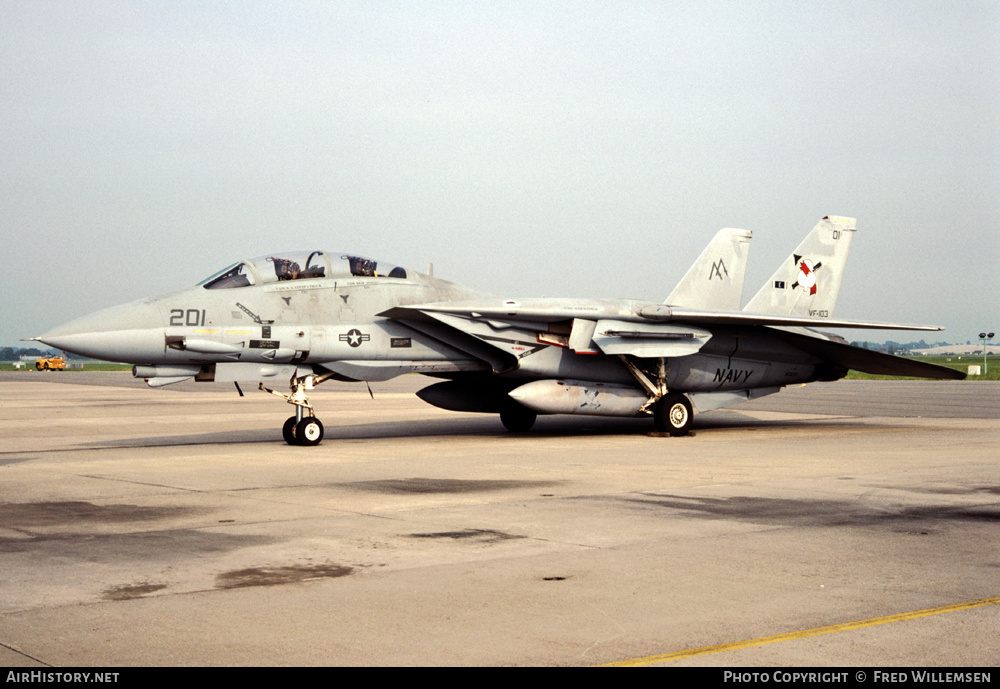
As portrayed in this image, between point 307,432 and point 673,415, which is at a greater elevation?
point 673,415

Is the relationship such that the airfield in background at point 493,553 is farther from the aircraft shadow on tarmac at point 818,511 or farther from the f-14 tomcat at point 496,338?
the f-14 tomcat at point 496,338

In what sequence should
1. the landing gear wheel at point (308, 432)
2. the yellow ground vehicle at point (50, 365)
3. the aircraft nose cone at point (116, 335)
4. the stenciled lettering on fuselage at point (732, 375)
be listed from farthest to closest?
1. the yellow ground vehicle at point (50, 365)
2. the stenciled lettering on fuselage at point (732, 375)
3. the landing gear wheel at point (308, 432)
4. the aircraft nose cone at point (116, 335)

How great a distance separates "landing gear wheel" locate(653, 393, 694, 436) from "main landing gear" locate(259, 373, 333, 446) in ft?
19.1

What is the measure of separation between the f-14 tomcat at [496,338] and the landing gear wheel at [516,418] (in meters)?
0.03

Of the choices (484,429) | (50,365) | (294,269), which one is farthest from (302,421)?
(50,365)

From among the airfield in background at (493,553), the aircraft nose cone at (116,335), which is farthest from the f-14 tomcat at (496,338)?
the airfield in background at (493,553)

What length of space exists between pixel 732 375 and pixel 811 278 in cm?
344

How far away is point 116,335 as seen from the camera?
42.7 feet

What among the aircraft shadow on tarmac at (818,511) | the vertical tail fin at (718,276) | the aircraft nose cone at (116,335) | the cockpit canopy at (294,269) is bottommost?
the aircraft shadow on tarmac at (818,511)

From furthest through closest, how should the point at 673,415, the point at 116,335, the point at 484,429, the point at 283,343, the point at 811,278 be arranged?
the point at 811,278, the point at 484,429, the point at 673,415, the point at 283,343, the point at 116,335

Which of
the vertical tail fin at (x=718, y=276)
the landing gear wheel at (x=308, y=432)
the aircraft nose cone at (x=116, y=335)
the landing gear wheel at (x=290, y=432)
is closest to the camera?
the aircraft nose cone at (x=116, y=335)

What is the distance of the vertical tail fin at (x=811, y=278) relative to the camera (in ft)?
65.5

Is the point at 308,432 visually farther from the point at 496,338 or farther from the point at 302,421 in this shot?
the point at 496,338
